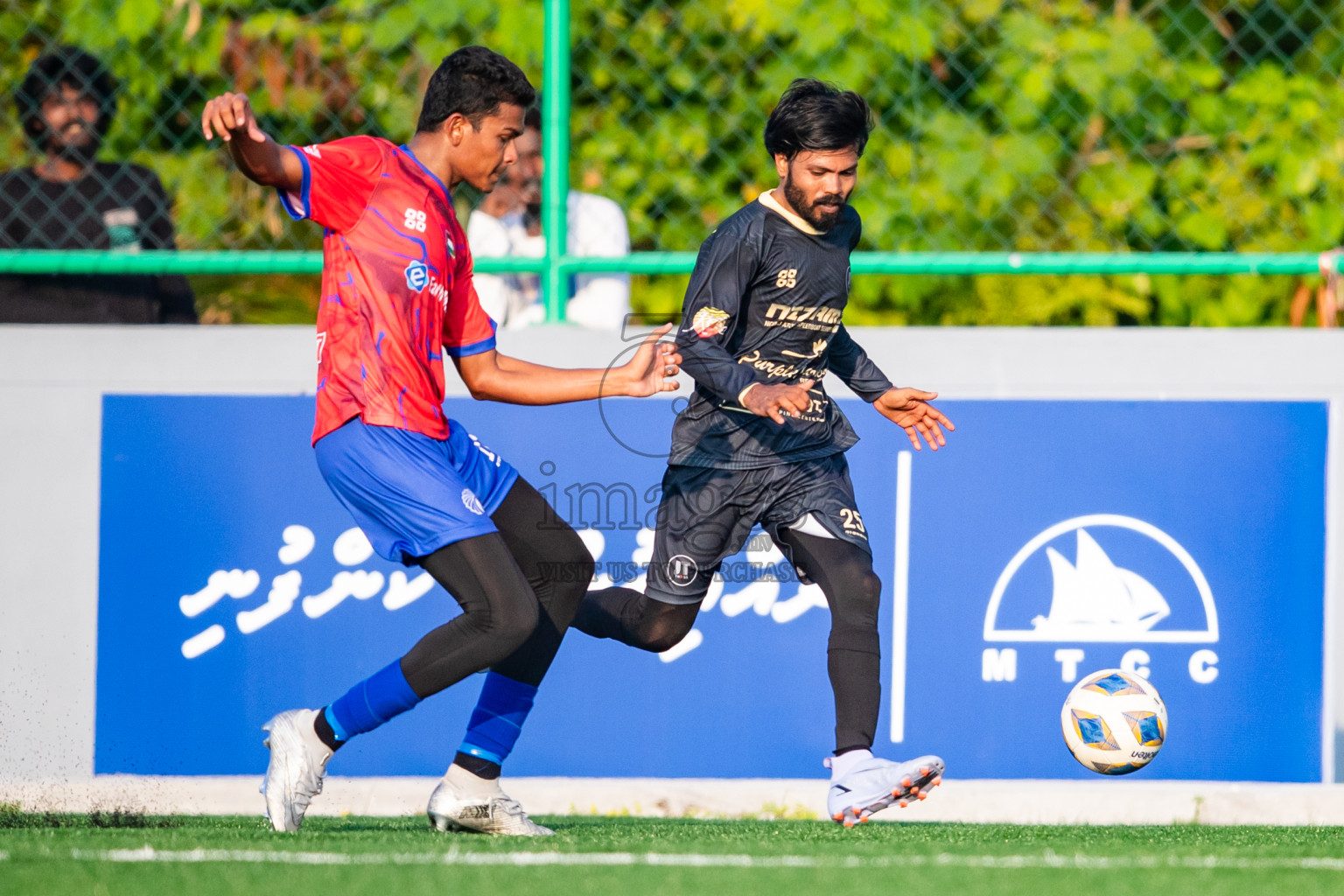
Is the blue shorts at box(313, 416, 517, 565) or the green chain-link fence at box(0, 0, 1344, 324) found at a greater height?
the green chain-link fence at box(0, 0, 1344, 324)

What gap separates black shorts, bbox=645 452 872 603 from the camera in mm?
4645

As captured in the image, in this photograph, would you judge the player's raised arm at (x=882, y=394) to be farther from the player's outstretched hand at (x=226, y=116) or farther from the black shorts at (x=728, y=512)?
the player's outstretched hand at (x=226, y=116)

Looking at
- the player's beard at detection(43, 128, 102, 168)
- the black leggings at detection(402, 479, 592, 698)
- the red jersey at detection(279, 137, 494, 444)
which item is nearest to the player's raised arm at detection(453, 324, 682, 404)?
the red jersey at detection(279, 137, 494, 444)

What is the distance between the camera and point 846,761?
4324 mm

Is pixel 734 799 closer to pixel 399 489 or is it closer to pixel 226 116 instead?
pixel 399 489

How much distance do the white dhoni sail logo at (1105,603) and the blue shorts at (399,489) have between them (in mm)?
2412

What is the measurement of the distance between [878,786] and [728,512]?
94 centimetres

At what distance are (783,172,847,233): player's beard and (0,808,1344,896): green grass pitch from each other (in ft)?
5.58

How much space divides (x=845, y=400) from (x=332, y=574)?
198 cm

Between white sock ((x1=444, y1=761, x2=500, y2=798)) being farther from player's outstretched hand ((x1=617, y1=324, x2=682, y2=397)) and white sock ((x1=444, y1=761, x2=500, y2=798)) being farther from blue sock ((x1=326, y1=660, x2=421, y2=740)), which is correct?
player's outstretched hand ((x1=617, y1=324, x2=682, y2=397))

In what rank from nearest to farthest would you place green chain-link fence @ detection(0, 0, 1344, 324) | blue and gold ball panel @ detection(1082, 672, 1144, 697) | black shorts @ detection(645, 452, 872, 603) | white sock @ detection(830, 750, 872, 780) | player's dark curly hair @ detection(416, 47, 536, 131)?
white sock @ detection(830, 750, 872, 780) < player's dark curly hair @ detection(416, 47, 536, 131) < black shorts @ detection(645, 452, 872, 603) < blue and gold ball panel @ detection(1082, 672, 1144, 697) < green chain-link fence @ detection(0, 0, 1344, 324)

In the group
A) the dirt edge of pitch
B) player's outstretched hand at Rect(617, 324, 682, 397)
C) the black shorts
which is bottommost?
the dirt edge of pitch

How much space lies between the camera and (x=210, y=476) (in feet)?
19.6

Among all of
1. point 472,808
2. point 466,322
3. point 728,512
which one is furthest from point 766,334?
point 472,808
